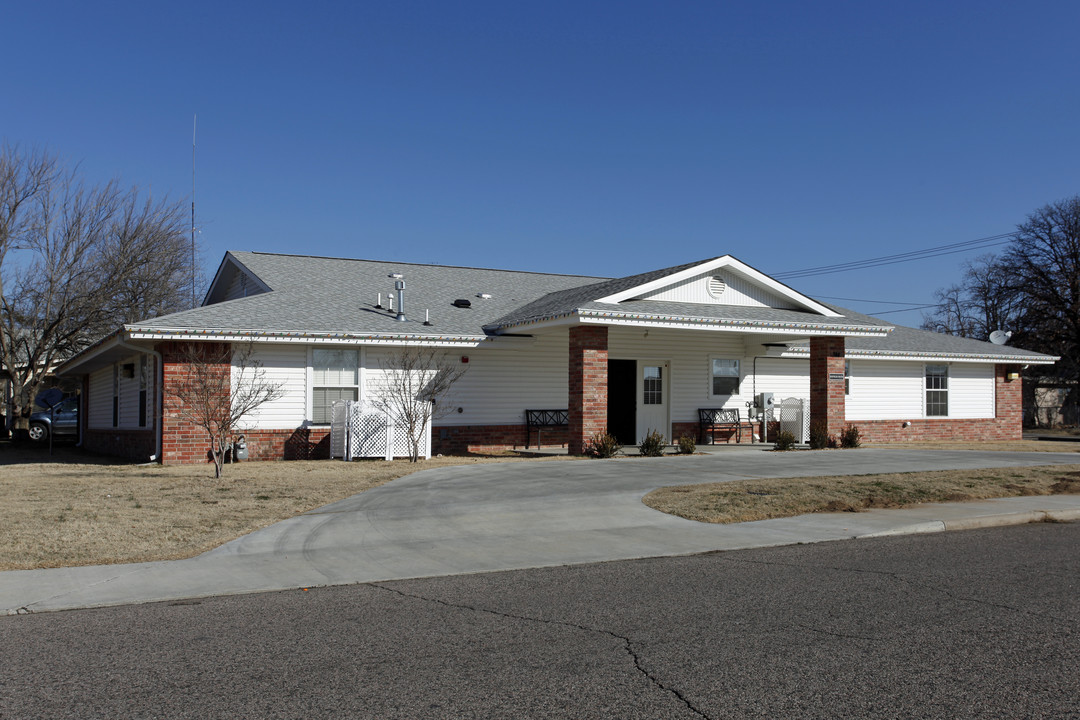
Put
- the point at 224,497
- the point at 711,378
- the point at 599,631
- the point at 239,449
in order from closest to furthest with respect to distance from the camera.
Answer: the point at 599,631
the point at 224,497
the point at 239,449
the point at 711,378

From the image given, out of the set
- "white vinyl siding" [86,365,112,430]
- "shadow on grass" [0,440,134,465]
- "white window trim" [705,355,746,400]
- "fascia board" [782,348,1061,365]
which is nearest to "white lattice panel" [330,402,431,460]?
"shadow on grass" [0,440,134,465]

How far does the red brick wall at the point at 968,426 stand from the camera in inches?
994

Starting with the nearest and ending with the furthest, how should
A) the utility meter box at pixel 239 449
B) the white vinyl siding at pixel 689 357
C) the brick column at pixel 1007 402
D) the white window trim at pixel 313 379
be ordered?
the utility meter box at pixel 239 449 → the white window trim at pixel 313 379 → the white vinyl siding at pixel 689 357 → the brick column at pixel 1007 402

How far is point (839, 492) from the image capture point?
12617mm

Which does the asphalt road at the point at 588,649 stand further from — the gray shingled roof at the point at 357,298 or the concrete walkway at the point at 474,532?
the gray shingled roof at the point at 357,298

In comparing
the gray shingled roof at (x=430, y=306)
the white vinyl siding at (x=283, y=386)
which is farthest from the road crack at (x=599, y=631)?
the white vinyl siding at (x=283, y=386)

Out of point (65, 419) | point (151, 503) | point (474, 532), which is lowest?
point (474, 532)

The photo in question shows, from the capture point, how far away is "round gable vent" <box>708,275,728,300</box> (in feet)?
65.8

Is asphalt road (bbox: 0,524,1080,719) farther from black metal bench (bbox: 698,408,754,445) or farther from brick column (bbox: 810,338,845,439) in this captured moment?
black metal bench (bbox: 698,408,754,445)

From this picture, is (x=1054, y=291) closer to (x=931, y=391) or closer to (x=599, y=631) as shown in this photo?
(x=931, y=391)

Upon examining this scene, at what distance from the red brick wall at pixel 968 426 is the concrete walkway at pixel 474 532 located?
10.7m

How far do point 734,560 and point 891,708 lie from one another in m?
4.13

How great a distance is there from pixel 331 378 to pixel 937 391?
1894 cm

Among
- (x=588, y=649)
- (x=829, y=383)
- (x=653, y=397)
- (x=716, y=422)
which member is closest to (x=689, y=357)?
(x=653, y=397)
